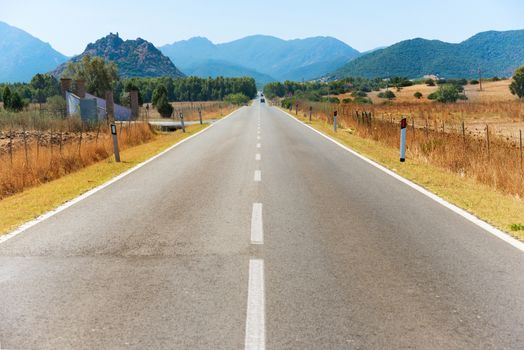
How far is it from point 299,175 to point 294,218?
172 inches

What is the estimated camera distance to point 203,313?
12.9 feet

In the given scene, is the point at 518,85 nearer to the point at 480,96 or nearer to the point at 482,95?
the point at 480,96

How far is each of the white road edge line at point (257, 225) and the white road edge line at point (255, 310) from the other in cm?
90

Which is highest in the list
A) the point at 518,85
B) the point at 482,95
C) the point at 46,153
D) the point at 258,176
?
the point at 518,85

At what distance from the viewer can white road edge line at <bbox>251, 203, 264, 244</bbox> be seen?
610cm

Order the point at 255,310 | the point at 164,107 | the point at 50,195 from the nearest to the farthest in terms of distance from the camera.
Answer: the point at 255,310, the point at 50,195, the point at 164,107

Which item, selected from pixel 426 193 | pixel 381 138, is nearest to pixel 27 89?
pixel 381 138

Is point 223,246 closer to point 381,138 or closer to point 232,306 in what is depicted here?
point 232,306

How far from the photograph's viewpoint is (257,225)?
6.80 meters

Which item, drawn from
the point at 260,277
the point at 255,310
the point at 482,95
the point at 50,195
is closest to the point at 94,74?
the point at 482,95

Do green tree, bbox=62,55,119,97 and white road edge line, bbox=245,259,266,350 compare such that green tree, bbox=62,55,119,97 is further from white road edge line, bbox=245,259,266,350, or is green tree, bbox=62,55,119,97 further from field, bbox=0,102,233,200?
white road edge line, bbox=245,259,266,350

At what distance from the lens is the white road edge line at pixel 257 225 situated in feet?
20.0

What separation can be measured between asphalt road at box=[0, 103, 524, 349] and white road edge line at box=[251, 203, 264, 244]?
3 cm

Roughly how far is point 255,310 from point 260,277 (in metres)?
0.76
